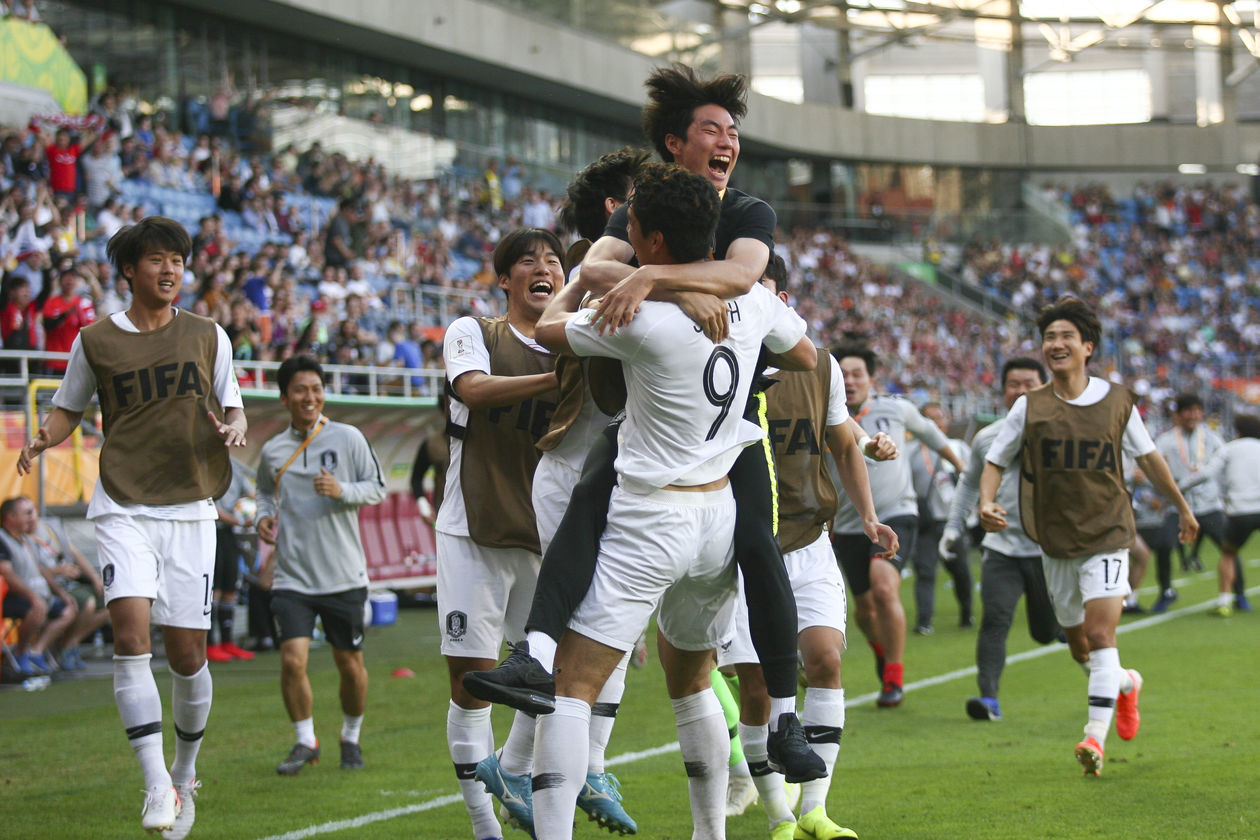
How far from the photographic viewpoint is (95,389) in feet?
20.9

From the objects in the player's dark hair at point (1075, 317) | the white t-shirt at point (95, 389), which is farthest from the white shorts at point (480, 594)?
the player's dark hair at point (1075, 317)

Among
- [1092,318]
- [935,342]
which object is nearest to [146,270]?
[1092,318]

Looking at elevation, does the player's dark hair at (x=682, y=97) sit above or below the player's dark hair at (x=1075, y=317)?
above

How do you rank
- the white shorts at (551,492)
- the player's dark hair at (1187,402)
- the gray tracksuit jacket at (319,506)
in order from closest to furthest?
the white shorts at (551,492) < the gray tracksuit jacket at (319,506) < the player's dark hair at (1187,402)

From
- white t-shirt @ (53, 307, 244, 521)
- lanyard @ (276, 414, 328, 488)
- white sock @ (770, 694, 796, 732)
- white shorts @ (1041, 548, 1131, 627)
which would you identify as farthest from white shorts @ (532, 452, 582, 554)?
lanyard @ (276, 414, 328, 488)

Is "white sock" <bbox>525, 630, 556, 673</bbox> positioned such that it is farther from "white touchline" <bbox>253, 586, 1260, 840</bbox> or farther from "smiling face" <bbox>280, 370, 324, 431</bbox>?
"smiling face" <bbox>280, 370, 324, 431</bbox>

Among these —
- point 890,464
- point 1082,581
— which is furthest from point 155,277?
point 890,464

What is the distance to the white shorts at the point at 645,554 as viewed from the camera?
4.34 metres

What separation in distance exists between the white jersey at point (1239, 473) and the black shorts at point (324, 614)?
436 inches

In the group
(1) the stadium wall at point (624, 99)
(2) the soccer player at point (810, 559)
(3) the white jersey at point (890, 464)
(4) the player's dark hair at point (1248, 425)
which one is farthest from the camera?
(1) the stadium wall at point (624, 99)

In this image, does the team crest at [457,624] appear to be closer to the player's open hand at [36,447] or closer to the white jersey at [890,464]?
the player's open hand at [36,447]

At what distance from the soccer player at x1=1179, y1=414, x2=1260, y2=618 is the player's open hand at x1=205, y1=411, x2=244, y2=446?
1228cm

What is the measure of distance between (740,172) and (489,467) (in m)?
40.4

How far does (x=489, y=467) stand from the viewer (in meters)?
5.74
